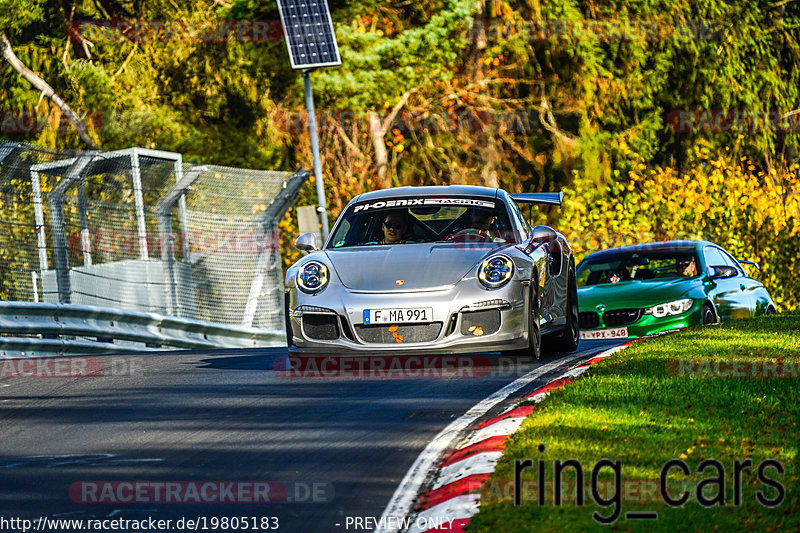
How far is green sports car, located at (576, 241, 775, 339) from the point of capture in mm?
15078

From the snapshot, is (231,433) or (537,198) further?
(537,198)

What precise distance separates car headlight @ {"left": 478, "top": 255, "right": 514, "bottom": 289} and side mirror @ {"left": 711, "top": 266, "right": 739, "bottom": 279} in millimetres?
5848

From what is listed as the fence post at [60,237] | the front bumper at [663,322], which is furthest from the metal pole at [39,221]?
the front bumper at [663,322]

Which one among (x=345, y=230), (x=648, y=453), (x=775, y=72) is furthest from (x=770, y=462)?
(x=775, y=72)

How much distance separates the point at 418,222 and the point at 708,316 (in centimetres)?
554

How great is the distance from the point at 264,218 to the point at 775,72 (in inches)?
899

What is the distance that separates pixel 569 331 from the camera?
11828mm

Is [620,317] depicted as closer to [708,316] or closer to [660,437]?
[708,316]

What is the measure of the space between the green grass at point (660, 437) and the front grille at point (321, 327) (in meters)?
1.87

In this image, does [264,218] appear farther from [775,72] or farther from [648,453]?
[775,72]

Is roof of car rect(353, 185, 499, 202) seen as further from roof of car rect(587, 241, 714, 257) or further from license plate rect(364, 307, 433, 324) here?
roof of car rect(587, 241, 714, 257)

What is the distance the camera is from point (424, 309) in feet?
31.4

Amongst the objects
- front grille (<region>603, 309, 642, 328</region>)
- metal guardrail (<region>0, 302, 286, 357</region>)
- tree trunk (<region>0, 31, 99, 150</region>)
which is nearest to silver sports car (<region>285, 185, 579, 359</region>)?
front grille (<region>603, 309, 642, 328</region>)

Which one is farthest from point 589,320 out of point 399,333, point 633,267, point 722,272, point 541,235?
point 399,333
